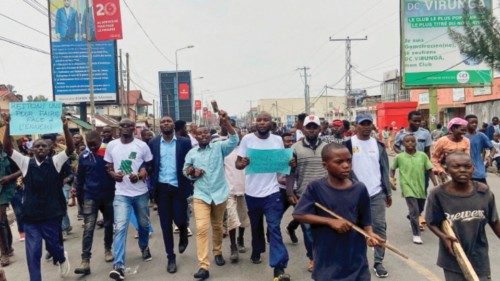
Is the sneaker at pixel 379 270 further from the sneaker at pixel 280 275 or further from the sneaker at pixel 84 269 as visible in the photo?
the sneaker at pixel 84 269

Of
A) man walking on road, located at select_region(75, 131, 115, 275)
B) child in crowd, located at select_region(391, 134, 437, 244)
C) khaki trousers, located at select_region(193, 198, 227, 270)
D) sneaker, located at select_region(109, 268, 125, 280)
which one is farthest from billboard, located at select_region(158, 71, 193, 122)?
sneaker, located at select_region(109, 268, 125, 280)

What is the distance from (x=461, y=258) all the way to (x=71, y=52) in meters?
23.4

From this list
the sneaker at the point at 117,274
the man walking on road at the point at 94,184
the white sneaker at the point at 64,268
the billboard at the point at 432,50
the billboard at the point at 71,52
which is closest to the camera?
the sneaker at the point at 117,274

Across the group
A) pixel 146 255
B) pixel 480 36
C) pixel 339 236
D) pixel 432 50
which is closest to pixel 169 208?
pixel 146 255

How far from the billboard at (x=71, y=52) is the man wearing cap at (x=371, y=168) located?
64.5ft

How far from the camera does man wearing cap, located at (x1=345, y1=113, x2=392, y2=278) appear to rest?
5836mm

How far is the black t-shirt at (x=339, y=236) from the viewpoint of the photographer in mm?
3582

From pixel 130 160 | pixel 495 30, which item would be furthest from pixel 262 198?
pixel 495 30

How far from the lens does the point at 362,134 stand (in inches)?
234

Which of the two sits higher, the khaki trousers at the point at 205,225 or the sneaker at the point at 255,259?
the khaki trousers at the point at 205,225

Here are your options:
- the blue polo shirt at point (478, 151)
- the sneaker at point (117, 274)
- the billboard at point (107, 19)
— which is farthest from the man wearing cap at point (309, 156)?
the billboard at point (107, 19)

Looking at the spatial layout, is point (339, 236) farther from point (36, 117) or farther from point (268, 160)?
point (36, 117)

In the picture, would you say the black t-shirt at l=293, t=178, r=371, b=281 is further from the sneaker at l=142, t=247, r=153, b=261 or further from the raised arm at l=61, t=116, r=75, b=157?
the sneaker at l=142, t=247, r=153, b=261

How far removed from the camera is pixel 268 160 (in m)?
5.88
